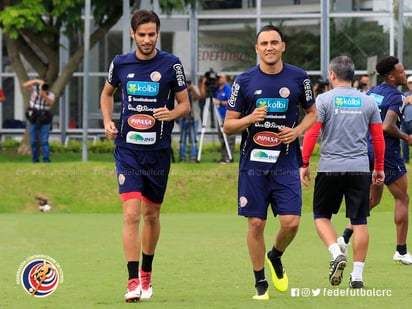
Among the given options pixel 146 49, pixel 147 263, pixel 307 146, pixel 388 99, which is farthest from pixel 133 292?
pixel 388 99

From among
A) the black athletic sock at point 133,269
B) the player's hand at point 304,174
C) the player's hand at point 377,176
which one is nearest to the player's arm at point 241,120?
the player's hand at point 304,174

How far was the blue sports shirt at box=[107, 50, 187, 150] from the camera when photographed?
10070mm

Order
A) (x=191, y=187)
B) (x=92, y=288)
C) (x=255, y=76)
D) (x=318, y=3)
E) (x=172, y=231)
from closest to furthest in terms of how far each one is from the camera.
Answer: (x=255, y=76) → (x=92, y=288) → (x=172, y=231) → (x=191, y=187) → (x=318, y=3)

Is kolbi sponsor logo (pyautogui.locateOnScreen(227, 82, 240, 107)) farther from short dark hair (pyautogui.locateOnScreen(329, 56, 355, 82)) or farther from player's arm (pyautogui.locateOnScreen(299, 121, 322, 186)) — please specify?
short dark hair (pyautogui.locateOnScreen(329, 56, 355, 82))

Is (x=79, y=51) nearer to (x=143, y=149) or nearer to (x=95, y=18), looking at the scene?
(x=95, y=18)

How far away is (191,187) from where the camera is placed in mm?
23344

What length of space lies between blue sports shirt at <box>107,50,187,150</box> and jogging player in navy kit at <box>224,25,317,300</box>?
1.72 feet

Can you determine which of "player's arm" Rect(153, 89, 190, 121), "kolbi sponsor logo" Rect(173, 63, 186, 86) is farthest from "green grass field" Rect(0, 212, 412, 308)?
"kolbi sponsor logo" Rect(173, 63, 186, 86)

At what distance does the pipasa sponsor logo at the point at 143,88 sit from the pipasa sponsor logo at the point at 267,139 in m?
0.89

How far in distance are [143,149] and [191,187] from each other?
13.2m

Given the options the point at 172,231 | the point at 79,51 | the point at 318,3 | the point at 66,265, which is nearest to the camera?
the point at 66,265

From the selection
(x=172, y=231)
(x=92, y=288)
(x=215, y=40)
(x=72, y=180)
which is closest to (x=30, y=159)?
(x=72, y=180)

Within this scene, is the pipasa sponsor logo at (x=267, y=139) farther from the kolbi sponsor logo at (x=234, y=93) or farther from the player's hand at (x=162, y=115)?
the player's hand at (x=162, y=115)

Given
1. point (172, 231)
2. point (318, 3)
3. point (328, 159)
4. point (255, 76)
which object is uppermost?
point (318, 3)
